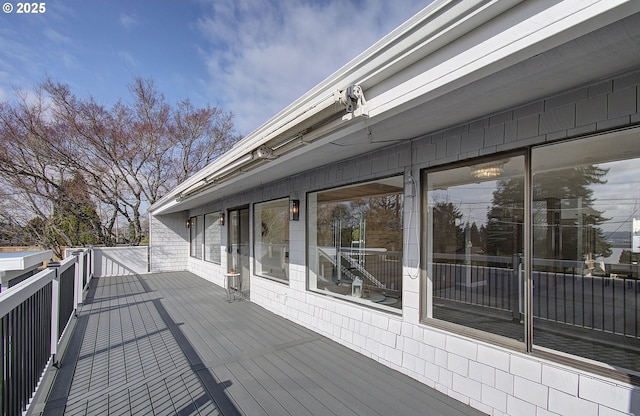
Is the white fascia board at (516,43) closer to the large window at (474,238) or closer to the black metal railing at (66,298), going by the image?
the large window at (474,238)

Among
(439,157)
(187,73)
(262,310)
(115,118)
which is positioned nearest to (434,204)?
(439,157)

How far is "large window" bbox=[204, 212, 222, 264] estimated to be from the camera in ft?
27.3

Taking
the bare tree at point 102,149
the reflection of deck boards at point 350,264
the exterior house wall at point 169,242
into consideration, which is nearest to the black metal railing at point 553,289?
the reflection of deck boards at point 350,264

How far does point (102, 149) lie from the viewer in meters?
13.0

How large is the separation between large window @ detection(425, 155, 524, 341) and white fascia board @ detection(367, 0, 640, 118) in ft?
3.74

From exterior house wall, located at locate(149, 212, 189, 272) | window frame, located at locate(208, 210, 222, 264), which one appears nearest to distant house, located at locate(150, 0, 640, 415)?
window frame, located at locate(208, 210, 222, 264)

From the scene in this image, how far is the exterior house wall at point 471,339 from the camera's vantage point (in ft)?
6.15

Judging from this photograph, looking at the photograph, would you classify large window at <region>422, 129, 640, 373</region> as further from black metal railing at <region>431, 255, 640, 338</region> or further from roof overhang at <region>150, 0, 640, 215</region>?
roof overhang at <region>150, 0, 640, 215</region>

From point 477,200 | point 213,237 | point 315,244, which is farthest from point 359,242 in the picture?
point 213,237

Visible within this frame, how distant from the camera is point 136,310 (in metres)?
5.65

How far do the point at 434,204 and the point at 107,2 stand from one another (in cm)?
836

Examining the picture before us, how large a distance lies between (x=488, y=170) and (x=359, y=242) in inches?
73.2

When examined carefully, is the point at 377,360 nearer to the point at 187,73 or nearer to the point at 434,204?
the point at 434,204

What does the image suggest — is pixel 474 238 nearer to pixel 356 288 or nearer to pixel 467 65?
pixel 356 288
